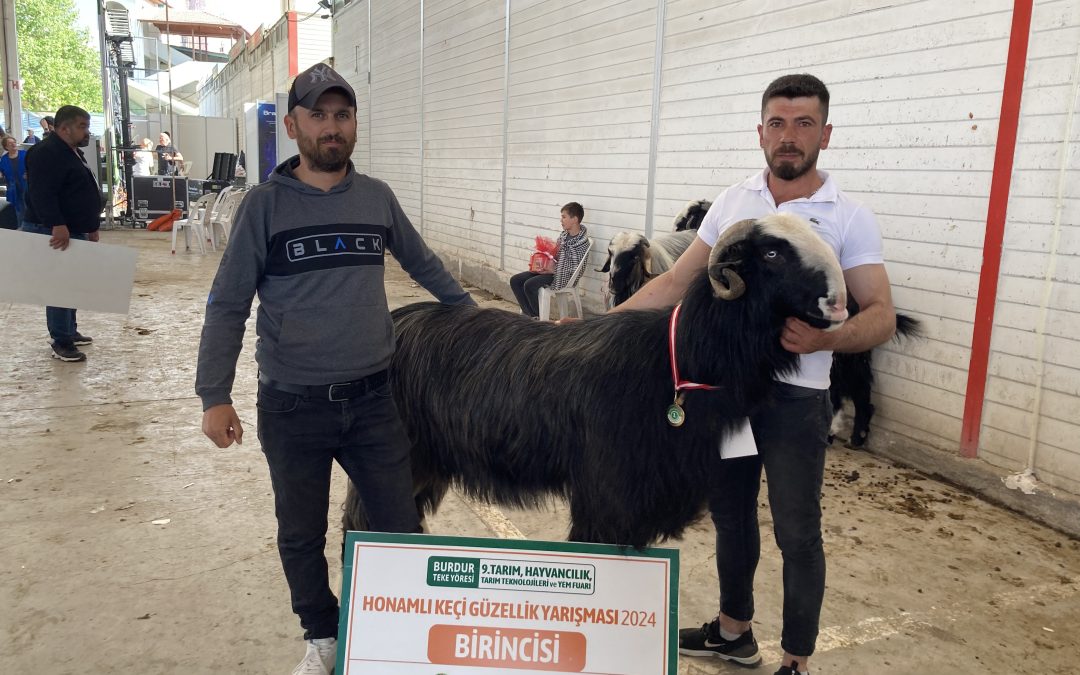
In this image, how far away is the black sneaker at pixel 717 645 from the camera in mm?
2748

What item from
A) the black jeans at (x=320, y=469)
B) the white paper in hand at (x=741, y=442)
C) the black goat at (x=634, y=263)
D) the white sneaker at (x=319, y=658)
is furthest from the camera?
the black goat at (x=634, y=263)

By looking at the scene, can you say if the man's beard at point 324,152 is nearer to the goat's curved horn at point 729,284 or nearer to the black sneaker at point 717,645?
the goat's curved horn at point 729,284

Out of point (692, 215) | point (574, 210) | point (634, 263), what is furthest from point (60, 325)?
point (692, 215)

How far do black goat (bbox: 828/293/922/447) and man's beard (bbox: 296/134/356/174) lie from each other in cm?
365

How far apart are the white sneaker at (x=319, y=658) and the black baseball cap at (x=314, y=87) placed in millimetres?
1692

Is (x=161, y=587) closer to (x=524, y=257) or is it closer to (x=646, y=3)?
(x=646, y=3)

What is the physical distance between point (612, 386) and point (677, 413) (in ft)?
0.73

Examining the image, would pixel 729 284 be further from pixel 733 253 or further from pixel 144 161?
pixel 144 161

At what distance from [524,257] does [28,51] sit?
37.8 metres

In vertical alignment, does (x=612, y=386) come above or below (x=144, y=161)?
below

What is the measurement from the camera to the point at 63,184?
6207mm

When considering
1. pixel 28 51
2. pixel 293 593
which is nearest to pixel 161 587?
pixel 293 593

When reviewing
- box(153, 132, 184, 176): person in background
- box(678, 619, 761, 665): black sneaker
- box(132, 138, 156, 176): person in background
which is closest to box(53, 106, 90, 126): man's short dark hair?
box(678, 619, 761, 665): black sneaker

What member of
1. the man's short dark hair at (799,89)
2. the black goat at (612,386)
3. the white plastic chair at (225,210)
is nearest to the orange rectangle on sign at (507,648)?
the black goat at (612,386)
